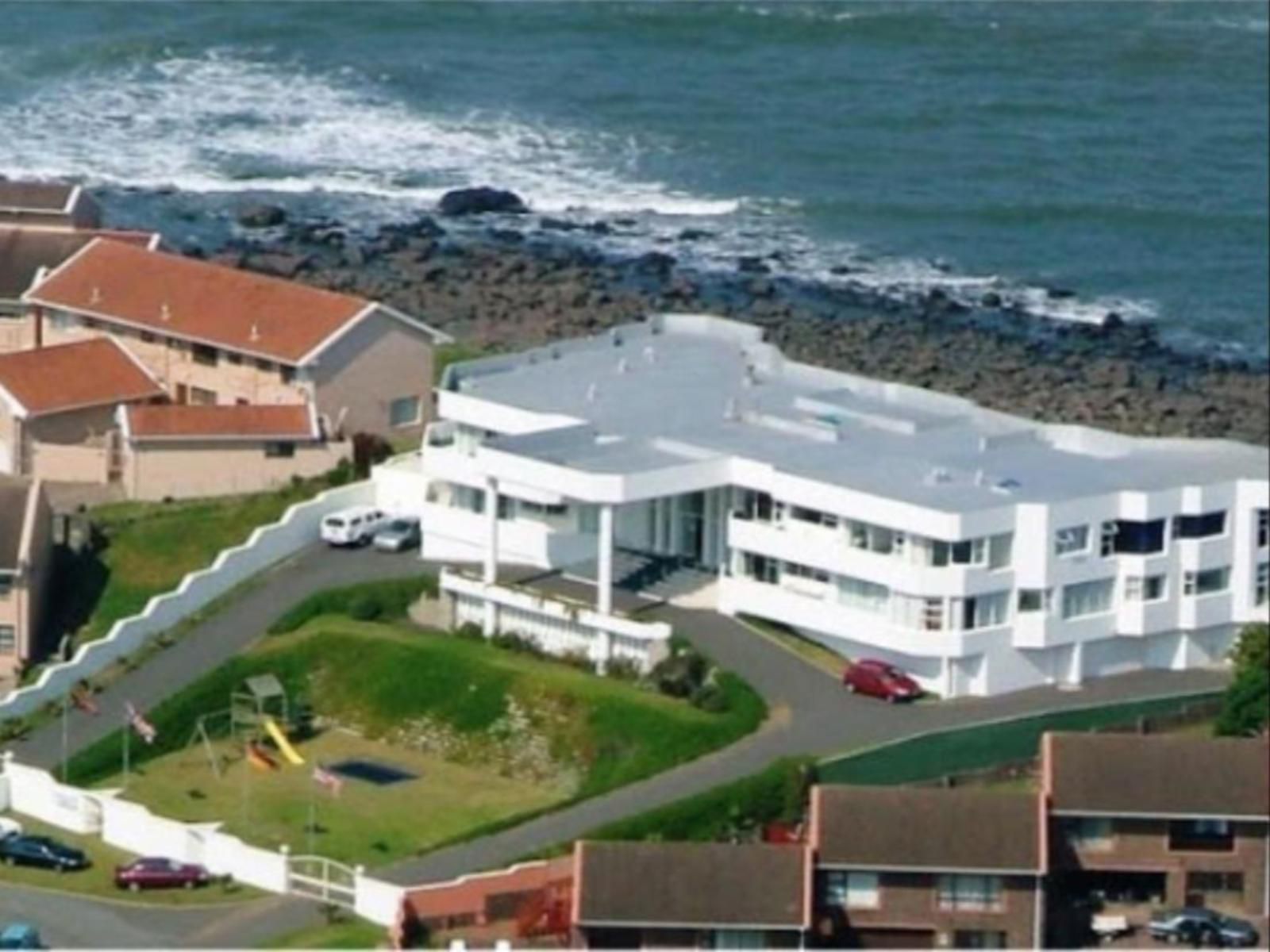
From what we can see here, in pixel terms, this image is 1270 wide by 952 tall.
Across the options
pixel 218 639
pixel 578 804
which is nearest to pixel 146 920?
pixel 578 804

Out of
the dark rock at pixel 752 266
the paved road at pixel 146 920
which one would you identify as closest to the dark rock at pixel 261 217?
the dark rock at pixel 752 266

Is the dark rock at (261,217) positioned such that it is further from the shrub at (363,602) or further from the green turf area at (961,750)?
the green turf area at (961,750)

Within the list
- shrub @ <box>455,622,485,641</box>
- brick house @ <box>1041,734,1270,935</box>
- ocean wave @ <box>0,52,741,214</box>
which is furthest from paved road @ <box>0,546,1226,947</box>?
ocean wave @ <box>0,52,741,214</box>

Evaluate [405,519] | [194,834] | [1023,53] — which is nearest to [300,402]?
[405,519]

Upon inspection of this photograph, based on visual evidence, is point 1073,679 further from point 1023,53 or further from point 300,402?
point 1023,53

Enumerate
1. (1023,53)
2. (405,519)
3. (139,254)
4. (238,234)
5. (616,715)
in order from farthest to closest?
(1023,53), (238,234), (139,254), (405,519), (616,715)

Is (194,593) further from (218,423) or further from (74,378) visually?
(74,378)

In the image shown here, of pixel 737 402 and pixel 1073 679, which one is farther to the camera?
pixel 737 402
